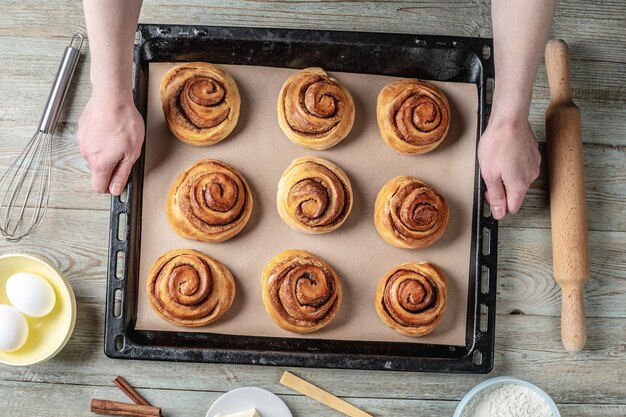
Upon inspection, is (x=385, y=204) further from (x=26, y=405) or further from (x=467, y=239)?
(x=26, y=405)

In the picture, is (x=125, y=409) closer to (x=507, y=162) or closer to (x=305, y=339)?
(x=305, y=339)

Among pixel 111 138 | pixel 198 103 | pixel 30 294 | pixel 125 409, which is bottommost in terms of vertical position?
pixel 125 409

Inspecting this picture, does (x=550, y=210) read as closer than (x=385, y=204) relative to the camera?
No

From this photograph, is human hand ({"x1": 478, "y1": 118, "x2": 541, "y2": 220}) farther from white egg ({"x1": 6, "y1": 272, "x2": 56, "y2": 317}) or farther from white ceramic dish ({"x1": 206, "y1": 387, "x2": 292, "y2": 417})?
white egg ({"x1": 6, "y1": 272, "x2": 56, "y2": 317})

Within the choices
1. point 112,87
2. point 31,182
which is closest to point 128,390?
point 31,182

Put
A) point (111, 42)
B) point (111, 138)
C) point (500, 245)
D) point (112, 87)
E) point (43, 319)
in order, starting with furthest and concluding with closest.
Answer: point (500, 245) → point (43, 319) → point (111, 138) → point (112, 87) → point (111, 42)

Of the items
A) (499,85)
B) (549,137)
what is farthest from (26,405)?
(549,137)

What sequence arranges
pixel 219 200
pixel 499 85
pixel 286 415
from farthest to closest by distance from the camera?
pixel 286 415, pixel 219 200, pixel 499 85

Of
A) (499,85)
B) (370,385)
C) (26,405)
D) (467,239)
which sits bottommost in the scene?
(26,405)
